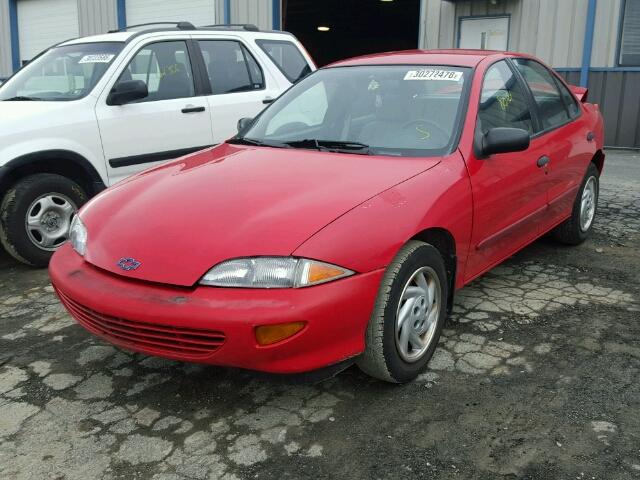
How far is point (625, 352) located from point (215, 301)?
2.21 m

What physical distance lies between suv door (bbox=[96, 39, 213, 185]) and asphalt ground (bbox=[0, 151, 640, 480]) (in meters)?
1.75

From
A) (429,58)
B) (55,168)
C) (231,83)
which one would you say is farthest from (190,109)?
(429,58)

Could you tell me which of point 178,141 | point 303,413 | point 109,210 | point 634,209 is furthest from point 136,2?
point 303,413

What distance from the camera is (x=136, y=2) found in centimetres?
1513

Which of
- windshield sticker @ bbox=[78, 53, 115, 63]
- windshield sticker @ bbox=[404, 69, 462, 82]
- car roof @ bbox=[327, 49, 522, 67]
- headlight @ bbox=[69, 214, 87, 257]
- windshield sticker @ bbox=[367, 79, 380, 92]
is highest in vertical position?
car roof @ bbox=[327, 49, 522, 67]

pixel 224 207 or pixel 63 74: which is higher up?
pixel 63 74

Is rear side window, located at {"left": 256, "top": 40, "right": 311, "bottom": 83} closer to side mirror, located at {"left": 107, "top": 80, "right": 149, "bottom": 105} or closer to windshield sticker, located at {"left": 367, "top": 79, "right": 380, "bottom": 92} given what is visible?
side mirror, located at {"left": 107, "top": 80, "right": 149, "bottom": 105}

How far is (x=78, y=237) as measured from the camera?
319cm

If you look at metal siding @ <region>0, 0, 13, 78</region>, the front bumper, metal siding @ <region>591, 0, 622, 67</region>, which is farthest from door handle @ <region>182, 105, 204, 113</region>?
metal siding @ <region>0, 0, 13, 78</region>

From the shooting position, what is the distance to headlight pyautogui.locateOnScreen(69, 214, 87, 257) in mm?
3088

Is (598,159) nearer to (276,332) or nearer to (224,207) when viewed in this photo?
(224,207)

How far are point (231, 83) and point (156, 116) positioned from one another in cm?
100

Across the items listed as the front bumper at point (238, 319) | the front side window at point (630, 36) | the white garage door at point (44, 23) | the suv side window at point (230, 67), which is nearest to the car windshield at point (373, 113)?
the front bumper at point (238, 319)

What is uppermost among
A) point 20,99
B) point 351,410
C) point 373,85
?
point 373,85
